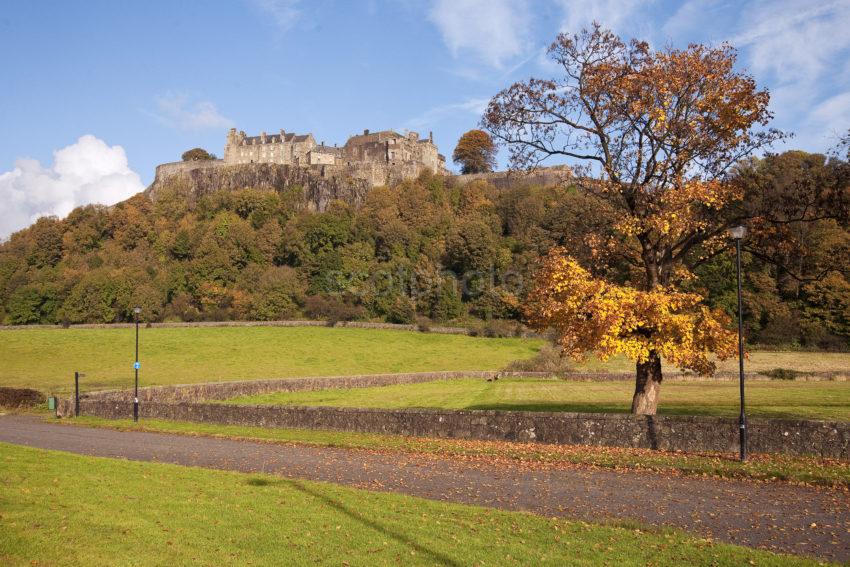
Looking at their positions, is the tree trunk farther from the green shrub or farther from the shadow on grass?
the green shrub

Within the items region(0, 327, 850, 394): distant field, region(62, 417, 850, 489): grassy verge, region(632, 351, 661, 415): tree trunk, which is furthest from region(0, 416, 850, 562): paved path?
region(0, 327, 850, 394): distant field

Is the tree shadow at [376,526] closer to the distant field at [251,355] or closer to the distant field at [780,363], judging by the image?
the distant field at [251,355]

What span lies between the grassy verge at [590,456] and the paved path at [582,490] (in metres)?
0.58

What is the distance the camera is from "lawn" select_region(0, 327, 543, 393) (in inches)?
1975

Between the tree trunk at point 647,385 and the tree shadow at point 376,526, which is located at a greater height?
the tree trunk at point 647,385

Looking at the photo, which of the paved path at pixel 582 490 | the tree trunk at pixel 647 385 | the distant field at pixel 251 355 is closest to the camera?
the paved path at pixel 582 490

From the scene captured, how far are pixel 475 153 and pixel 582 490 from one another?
128 meters

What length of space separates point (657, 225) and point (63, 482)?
1538 cm

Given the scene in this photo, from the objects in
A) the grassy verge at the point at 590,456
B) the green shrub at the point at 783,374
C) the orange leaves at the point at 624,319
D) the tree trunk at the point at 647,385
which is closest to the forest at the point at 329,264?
the green shrub at the point at 783,374

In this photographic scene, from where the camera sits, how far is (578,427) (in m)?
19.1

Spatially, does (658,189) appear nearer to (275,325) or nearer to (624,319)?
(624,319)

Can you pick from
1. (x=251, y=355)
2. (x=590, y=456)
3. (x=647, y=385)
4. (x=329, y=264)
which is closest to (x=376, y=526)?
(x=590, y=456)

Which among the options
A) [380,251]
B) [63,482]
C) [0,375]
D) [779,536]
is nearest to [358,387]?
[0,375]

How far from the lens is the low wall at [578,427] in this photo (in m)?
16.5
